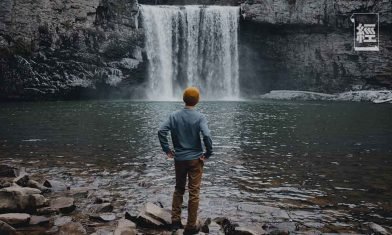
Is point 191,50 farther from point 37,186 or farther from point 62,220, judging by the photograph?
point 62,220

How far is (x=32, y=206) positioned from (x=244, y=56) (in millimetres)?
46828

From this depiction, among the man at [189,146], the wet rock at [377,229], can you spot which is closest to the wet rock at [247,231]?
the man at [189,146]

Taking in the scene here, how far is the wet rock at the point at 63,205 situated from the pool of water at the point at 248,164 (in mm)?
1150

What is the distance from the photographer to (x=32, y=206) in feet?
24.7

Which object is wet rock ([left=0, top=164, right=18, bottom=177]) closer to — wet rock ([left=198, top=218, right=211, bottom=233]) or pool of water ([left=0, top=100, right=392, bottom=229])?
pool of water ([left=0, top=100, right=392, bottom=229])

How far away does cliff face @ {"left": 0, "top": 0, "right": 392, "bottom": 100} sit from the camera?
134 feet

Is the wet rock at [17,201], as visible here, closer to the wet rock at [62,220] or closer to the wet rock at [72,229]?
the wet rock at [62,220]

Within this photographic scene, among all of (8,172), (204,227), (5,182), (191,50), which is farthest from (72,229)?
(191,50)

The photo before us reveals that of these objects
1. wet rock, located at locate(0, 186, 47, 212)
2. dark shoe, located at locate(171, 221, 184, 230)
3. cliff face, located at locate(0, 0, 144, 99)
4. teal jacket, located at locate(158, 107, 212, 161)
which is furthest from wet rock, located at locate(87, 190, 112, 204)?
cliff face, located at locate(0, 0, 144, 99)

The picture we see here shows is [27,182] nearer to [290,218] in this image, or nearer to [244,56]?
[290,218]

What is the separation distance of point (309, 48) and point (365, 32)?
6.90 m

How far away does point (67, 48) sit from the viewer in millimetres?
42719

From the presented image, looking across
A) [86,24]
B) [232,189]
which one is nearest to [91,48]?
[86,24]

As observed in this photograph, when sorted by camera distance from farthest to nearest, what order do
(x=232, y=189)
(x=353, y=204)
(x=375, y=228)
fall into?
(x=232, y=189) → (x=353, y=204) → (x=375, y=228)
